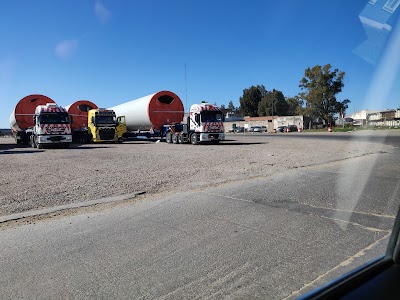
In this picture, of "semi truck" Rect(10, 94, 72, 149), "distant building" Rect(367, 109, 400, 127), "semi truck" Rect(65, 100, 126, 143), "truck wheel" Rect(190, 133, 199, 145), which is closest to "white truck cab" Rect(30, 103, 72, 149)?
"semi truck" Rect(10, 94, 72, 149)

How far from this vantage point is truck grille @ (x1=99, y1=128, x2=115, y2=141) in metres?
28.0

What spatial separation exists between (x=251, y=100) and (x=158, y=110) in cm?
8080

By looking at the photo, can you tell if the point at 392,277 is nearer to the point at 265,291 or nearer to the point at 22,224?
the point at 265,291

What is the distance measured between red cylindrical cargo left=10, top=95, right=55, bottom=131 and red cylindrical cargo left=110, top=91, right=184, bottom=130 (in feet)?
23.8

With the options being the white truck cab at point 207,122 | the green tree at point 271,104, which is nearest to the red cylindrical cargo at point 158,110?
the white truck cab at point 207,122

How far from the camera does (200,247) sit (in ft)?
13.5

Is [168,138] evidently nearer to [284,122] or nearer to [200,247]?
[200,247]

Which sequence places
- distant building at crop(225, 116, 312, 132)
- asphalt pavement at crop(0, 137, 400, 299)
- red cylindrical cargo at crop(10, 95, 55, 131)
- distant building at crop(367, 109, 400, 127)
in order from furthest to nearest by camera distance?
distant building at crop(225, 116, 312, 132), red cylindrical cargo at crop(10, 95, 55, 131), asphalt pavement at crop(0, 137, 400, 299), distant building at crop(367, 109, 400, 127)

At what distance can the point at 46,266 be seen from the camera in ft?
12.0

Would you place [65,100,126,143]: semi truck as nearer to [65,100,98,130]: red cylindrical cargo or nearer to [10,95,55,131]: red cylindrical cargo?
[65,100,98,130]: red cylindrical cargo

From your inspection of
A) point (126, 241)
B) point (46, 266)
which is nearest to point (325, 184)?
point (126, 241)

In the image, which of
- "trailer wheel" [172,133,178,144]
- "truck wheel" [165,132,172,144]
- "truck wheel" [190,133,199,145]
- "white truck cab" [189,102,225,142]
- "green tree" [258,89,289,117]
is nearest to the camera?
"white truck cab" [189,102,225,142]

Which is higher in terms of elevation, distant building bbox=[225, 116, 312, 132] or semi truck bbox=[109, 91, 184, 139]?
semi truck bbox=[109, 91, 184, 139]

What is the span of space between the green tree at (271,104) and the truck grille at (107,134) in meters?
75.0
